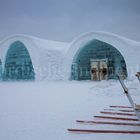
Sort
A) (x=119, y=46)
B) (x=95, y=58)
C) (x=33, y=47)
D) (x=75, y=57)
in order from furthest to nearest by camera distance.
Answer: (x=33, y=47) → (x=95, y=58) → (x=75, y=57) → (x=119, y=46)

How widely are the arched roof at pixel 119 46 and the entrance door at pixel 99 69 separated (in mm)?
2107

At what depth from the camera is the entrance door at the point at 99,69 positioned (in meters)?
22.3

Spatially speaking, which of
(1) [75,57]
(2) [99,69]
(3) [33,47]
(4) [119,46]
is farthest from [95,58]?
(3) [33,47]

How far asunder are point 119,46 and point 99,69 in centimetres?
371

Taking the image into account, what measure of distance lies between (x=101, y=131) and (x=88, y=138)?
13.9 inches

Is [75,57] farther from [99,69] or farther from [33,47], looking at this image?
[33,47]

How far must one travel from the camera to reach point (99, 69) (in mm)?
22906

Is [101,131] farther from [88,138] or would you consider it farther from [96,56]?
[96,56]

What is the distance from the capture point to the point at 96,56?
2316 cm

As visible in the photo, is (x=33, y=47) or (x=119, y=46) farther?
(x=33, y=47)

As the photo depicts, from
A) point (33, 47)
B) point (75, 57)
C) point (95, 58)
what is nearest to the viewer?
point (75, 57)

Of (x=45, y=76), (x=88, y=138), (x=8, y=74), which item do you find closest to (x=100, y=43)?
(x=45, y=76)

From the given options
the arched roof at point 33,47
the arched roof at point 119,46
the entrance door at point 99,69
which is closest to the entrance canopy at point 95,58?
the entrance door at point 99,69

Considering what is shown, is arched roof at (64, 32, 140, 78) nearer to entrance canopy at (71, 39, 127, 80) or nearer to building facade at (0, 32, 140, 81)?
building facade at (0, 32, 140, 81)
